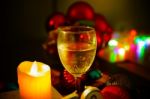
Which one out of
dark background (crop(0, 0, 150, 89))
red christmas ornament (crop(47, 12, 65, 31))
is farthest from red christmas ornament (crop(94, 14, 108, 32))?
dark background (crop(0, 0, 150, 89))

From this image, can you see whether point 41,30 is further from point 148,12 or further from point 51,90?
point 51,90

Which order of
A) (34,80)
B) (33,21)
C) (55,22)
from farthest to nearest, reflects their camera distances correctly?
1. (33,21)
2. (55,22)
3. (34,80)

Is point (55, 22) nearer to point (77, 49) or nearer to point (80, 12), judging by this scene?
point (80, 12)

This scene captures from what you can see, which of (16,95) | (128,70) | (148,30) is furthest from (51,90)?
(148,30)

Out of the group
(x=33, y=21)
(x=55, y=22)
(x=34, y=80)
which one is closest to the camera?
(x=34, y=80)

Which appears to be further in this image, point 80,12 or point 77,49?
point 80,12

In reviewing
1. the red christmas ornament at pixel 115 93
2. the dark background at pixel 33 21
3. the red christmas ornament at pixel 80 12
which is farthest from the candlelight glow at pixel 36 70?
the red christmas ornament at pixel 80 12

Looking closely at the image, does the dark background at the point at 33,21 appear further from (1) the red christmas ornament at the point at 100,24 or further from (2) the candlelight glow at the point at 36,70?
(2) the candlelight glow at the point at 36,70

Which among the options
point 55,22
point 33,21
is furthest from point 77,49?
point 33,21
